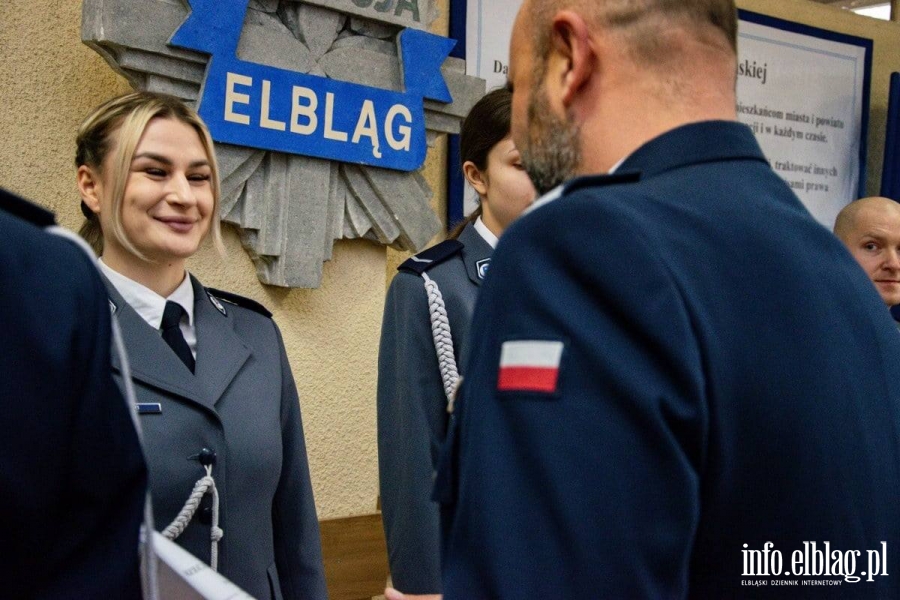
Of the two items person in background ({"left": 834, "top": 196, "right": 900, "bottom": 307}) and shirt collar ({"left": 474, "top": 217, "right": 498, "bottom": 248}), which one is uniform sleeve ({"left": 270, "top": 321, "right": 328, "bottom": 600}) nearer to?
shirt collar ({"left": 474, "top": 217, "right": 498, "bottom": 248})

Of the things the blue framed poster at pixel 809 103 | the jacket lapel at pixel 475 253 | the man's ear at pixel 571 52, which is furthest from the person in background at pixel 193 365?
the blue framed poster at pixel 809 103

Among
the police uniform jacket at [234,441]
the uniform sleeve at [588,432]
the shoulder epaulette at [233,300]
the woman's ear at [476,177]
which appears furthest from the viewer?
the woman's ear at [476,177]

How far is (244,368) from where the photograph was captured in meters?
1.89

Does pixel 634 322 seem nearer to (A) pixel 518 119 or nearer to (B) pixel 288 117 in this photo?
(A) pixel 518 119

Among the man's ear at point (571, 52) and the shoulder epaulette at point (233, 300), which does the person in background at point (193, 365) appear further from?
the man's ear at point (571, 52)

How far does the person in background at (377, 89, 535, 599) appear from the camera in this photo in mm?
1940

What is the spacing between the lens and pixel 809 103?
14.3ft

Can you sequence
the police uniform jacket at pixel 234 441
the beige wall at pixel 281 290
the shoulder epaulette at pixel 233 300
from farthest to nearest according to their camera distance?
the beige wall at pixel 281 290
the shoulder epaulette at pixel 233 300
the police uniform jacket at pixel 234 441

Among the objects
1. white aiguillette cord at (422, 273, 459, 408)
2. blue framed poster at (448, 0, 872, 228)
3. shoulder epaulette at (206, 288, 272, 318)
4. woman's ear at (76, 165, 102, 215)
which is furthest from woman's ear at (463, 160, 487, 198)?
blue framed poster at (448, 0, 872, 228)

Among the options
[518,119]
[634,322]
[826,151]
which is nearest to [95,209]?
[518,119]

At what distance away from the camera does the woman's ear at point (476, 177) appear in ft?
7.09

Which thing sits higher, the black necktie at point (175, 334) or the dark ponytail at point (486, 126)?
the dark ponytail at point (486, 126)

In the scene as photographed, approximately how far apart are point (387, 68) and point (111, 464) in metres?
2.09

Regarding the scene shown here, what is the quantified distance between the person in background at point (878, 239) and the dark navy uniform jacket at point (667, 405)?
2489 millimetres
